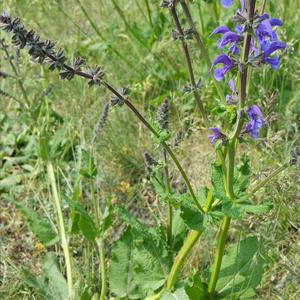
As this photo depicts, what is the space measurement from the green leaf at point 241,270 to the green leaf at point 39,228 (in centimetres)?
78

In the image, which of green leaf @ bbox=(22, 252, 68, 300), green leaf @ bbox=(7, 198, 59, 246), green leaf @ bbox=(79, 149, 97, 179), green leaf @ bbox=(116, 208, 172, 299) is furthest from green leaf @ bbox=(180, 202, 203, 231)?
green leaf @ bbox=(7, 198, 59, 246)

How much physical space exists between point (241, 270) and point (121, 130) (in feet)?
3.77

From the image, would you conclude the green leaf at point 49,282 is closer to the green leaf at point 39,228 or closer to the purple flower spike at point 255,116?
the green leaf at point 39,228

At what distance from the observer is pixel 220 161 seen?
67.3 inches

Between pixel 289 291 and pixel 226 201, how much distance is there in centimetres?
51

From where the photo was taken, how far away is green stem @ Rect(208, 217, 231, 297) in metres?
1.74

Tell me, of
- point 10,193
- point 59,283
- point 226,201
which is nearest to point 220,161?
point 226,201

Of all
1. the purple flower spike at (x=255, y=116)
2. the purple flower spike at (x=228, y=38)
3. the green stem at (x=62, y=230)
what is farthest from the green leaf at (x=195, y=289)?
the purple flower spike at (x=228, y=38)

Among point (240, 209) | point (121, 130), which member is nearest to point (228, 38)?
point (240, 209)

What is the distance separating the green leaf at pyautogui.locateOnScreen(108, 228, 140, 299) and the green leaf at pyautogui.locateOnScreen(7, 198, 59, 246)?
1.12 feet

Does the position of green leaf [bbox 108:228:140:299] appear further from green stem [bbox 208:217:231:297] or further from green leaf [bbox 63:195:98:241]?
green stem [bbox 208:217:231:297]

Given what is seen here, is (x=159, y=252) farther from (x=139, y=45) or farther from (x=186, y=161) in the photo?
(x=139, y=45)

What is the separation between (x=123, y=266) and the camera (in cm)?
209

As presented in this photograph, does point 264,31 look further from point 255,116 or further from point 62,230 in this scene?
point 62,230
